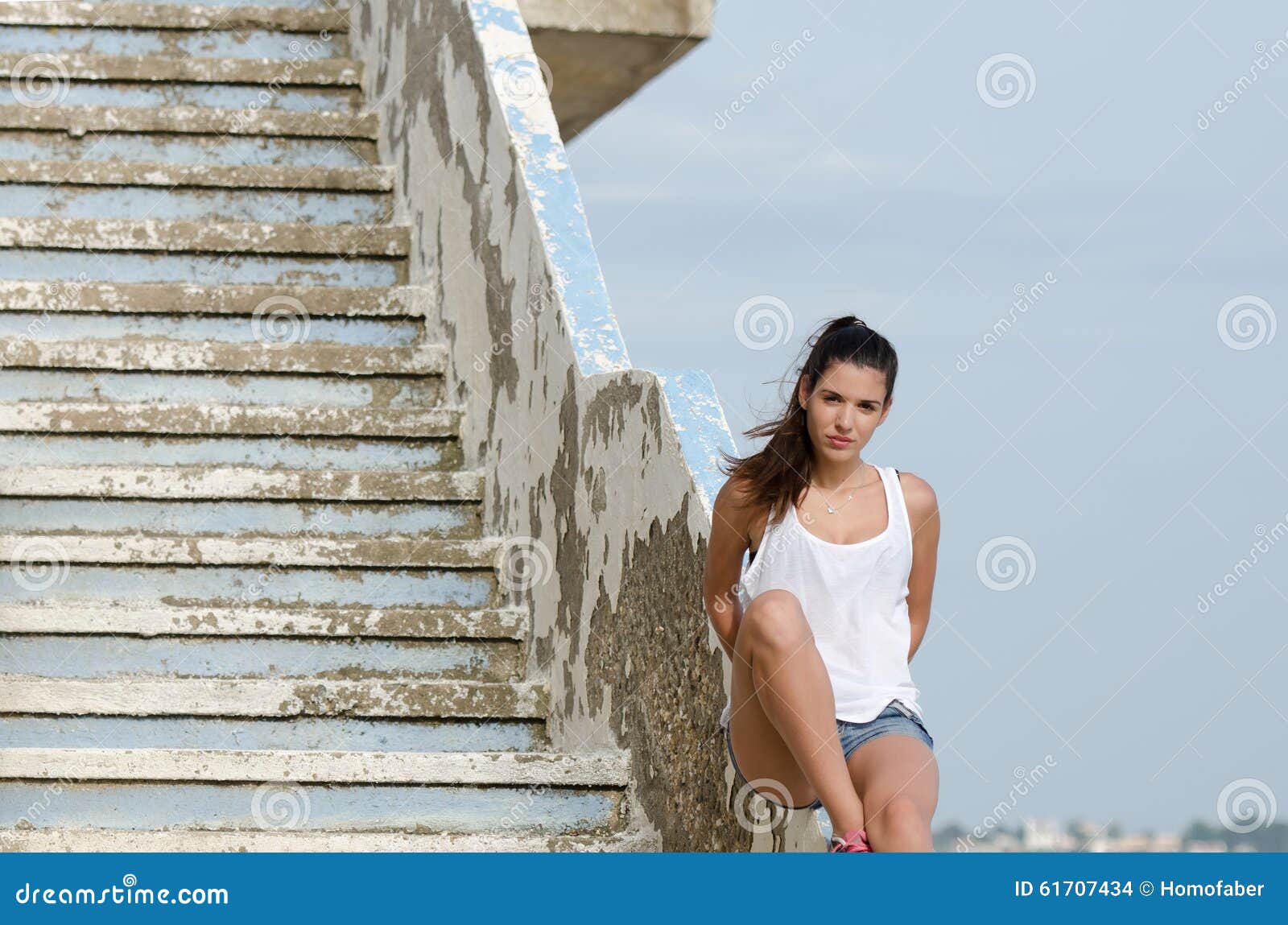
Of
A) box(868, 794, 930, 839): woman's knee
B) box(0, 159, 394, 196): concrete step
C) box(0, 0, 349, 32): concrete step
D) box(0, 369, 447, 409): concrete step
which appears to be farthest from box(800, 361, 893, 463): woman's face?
box(0, 0, 349, 32): concrete step

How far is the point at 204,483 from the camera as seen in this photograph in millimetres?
4770

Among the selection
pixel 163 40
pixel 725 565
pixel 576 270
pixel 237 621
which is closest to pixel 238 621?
pixel 237 621

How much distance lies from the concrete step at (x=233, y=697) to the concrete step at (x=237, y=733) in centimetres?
2

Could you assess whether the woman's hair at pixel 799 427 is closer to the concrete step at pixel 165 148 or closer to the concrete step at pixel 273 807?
the concrete step at pixel 273 807

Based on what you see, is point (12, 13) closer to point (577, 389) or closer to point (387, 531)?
point (387, 531)

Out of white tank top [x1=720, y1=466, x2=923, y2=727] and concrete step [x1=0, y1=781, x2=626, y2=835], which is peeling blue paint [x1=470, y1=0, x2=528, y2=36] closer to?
concrete step [x1=0, y1=781, x2=626, y2=835]

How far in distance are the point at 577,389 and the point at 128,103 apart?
9.46 ft

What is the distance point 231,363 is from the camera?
5.15 m

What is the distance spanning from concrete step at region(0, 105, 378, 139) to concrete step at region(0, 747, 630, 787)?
3.00 m

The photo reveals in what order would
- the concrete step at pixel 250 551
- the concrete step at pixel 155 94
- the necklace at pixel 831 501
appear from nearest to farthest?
the necklace at pixel 831 501 < the concrete step at pixel 250 551 < the concrete step at pixel 155 94

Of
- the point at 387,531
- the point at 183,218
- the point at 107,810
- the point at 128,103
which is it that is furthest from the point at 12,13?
the point at 107,810

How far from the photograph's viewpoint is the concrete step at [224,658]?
14.1 feet

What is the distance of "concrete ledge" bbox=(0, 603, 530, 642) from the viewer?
4.30m

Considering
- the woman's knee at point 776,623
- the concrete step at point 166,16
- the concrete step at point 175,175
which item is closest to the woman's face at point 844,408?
the woman's knee at point 776,623
